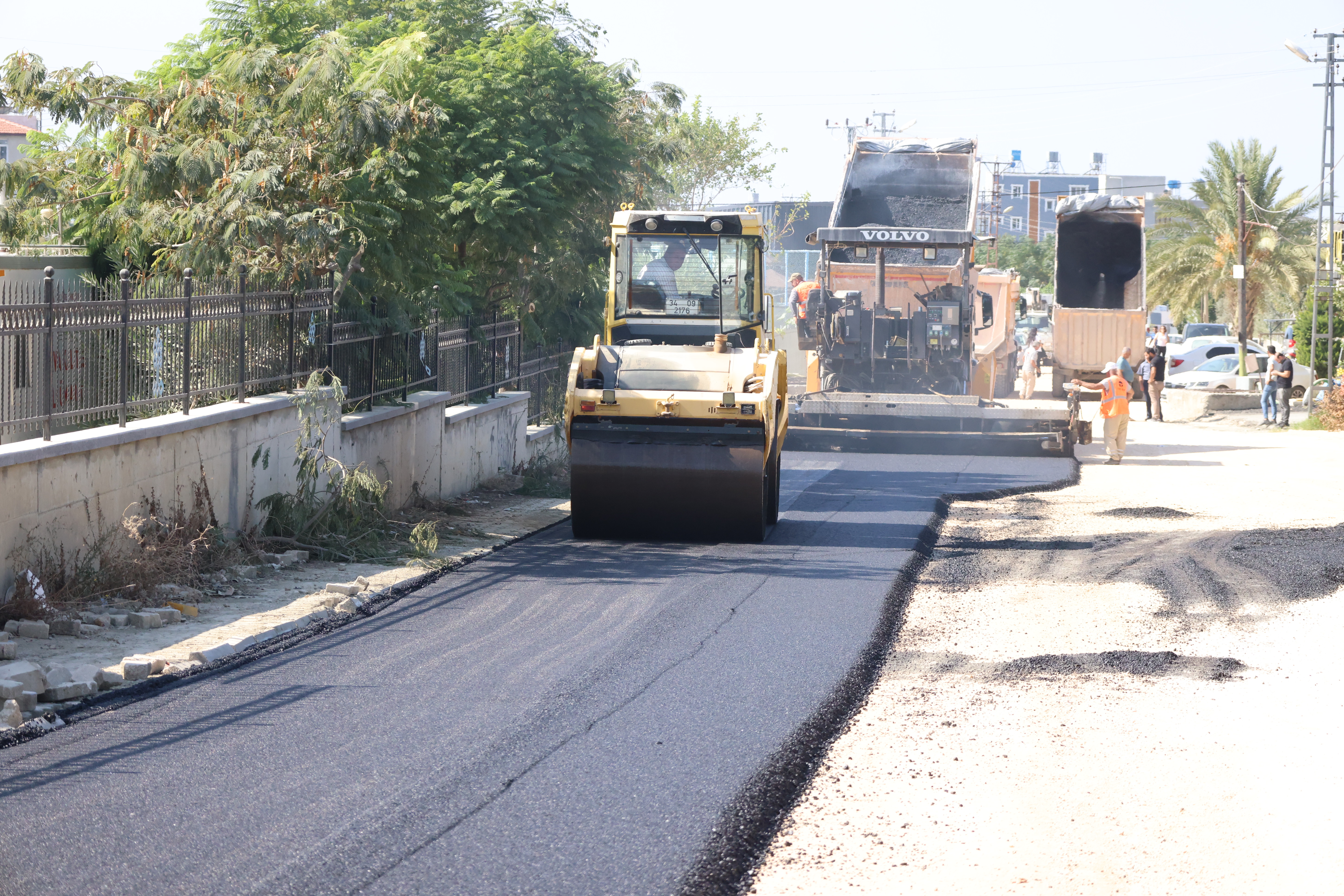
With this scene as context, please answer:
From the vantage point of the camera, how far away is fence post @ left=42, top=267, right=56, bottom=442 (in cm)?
858

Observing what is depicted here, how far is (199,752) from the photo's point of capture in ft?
19.6

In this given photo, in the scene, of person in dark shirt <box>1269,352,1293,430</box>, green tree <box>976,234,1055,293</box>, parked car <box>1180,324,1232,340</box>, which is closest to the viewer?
person in dark shirt <box>1269,352,1293,430</box>

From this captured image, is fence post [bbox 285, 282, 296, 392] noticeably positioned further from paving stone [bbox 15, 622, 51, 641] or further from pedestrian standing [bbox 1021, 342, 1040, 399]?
pedestrian standing [bbox 1021, 342, 1040, 399]

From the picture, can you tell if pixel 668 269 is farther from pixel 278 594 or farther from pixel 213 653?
pixel 213 653

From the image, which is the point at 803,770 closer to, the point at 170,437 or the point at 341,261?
the point at 170,437

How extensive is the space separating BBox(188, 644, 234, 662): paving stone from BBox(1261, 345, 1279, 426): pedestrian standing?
24307 millimetres

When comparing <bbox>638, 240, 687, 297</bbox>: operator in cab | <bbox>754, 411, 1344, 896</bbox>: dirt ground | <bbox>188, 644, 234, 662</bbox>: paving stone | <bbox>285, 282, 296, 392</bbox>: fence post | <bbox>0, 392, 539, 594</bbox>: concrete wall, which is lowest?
<bbox>754, 411, 1344, 896</bbox>: dirt ground

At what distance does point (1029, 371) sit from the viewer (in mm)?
32531

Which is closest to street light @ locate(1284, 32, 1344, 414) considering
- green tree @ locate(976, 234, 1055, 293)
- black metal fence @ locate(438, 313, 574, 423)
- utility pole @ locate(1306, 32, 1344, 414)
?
utility pole @ locate(1306, 32, 1344, 414)

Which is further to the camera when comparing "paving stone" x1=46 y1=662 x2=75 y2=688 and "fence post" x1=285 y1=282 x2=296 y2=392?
"fence post" x1=285 y1=282 x2=296 y2=392

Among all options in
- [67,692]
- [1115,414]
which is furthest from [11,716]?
[1115,414]

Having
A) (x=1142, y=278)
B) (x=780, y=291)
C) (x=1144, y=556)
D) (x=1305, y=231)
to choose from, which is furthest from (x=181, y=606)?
(x=780, y=291)

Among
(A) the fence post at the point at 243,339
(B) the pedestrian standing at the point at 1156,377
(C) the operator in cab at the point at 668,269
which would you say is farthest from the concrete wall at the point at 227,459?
(B) the pedestrian standing at the point at 1156,377

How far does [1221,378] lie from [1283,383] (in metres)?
6.58
